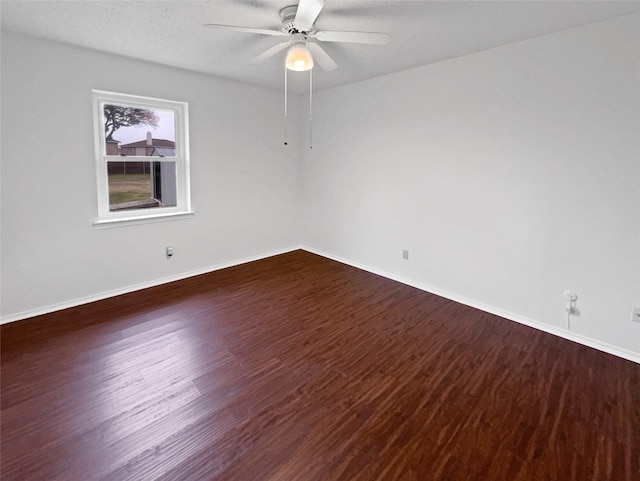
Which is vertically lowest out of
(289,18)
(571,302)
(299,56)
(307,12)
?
(571,302)

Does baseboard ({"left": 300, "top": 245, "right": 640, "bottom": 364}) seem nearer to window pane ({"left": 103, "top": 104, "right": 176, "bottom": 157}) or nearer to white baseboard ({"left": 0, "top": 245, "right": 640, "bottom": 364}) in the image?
white baseboard ({"left": 0, "top": 245, "right": 640, "bottom": 364})

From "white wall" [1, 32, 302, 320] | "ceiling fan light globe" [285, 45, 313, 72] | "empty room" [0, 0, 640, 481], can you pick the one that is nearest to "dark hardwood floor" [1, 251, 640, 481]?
"empty room" [0, 0, 640, 481]

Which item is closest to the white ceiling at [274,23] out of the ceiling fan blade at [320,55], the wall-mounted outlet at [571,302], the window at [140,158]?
the ceiling fan blade at [320,55]

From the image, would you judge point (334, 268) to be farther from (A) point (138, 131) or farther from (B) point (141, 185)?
(A) point (138, 131)

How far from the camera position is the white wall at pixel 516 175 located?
2.42m

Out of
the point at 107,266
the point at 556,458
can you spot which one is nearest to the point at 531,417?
the point at 556,458

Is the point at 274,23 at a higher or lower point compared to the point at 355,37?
higher

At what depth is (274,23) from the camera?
2.41m

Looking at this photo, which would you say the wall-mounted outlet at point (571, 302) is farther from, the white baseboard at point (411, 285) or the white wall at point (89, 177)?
→ the white wall at point (89, 177)

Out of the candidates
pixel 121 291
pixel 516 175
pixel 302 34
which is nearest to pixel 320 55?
pixel 302 34

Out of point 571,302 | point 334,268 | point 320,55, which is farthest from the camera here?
point 334,268

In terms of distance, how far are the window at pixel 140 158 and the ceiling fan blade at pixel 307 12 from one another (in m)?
2.23

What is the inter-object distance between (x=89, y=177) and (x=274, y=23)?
2294mm

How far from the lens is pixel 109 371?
89.1 inches
